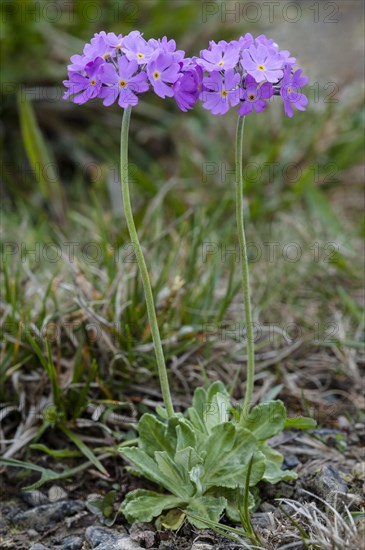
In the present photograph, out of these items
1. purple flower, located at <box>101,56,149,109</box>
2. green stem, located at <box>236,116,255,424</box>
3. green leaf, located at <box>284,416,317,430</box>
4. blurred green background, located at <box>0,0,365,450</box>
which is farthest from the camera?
blurred green background, located at <box>0,0,365,450</box>

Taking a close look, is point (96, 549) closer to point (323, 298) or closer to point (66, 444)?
point (66, 444)

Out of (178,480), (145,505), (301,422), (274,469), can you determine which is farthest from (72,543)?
(301,422)

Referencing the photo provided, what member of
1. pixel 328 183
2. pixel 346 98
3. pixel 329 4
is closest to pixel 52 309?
pixel 328 183

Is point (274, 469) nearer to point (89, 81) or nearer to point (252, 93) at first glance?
point (252, 93)

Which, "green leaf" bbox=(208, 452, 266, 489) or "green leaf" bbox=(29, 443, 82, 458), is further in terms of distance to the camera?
"green leaf" bbox=(29, 443, 82, 458)

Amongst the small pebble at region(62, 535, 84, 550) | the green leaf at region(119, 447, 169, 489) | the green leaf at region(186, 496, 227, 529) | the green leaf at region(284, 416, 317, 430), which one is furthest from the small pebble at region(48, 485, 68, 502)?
the green leaf at region(284, 416, 317, 430)

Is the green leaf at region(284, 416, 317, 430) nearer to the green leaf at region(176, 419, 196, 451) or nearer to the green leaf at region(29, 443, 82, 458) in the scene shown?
the green leaf at region(176, 419, 196, 451)
